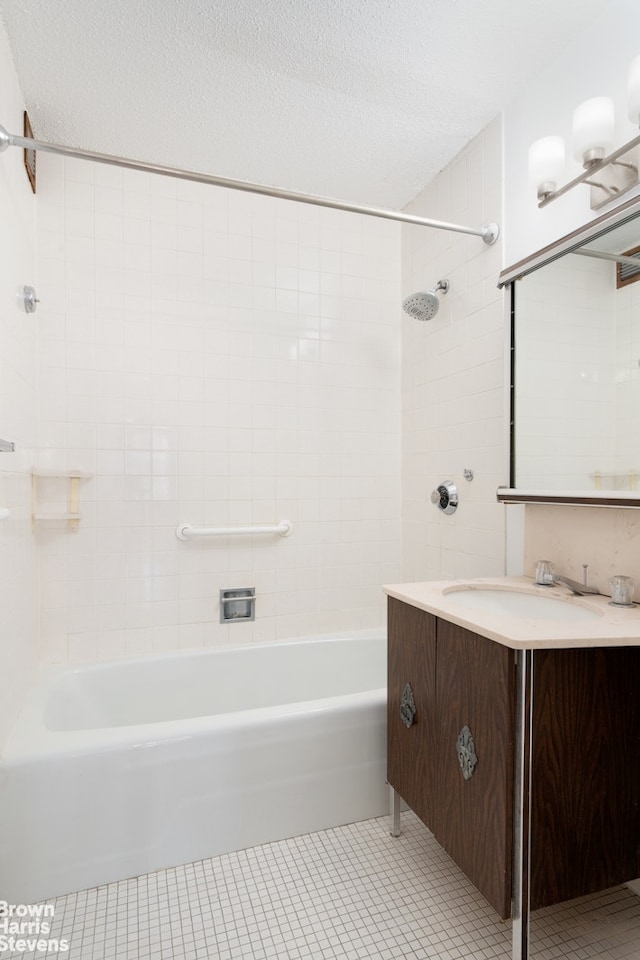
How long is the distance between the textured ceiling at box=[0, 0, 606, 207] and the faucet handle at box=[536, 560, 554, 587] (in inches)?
62.4

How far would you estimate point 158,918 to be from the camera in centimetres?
131

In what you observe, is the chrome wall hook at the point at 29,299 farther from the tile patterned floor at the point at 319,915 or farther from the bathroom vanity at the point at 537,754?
the tile patterned floor at the point at 319,915

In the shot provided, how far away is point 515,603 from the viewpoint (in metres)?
1.56

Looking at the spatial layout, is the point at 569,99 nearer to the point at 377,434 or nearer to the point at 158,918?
the point at 377,434

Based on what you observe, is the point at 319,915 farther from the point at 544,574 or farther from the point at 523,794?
the point at 544,574

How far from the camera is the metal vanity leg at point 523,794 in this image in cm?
107

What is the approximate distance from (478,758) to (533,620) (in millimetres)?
337

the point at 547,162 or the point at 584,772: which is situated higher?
the point at 547,162

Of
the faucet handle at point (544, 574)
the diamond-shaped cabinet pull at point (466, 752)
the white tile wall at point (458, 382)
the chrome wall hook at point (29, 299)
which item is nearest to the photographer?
the diamond-shaped cabinet pull at point (466, 752)

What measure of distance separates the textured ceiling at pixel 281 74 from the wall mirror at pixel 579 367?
0.66m

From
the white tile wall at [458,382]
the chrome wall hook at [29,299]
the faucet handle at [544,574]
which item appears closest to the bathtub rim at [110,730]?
the faucet handle at [544,574]

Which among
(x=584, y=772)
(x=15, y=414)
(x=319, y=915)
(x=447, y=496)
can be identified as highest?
(x=15, y=414)

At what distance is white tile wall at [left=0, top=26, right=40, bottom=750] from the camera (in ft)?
4.96

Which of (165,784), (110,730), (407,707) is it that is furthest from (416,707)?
(110,730)
